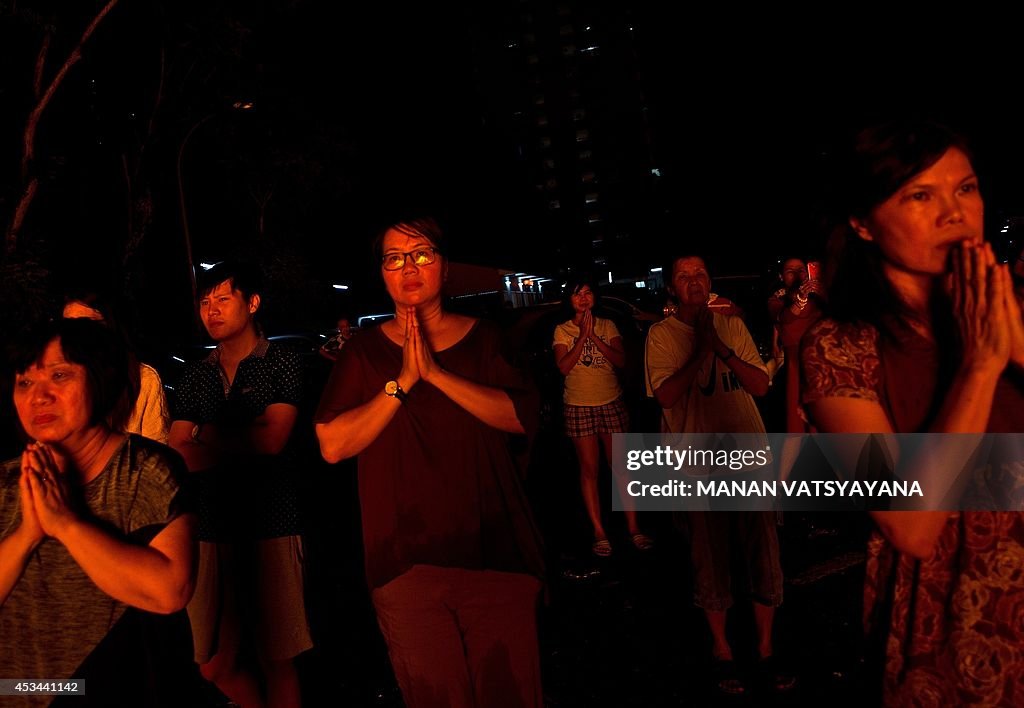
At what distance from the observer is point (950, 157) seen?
163 centimetres

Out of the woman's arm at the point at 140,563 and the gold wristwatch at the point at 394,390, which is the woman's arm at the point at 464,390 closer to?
the gold wristwatch at the point at 394,390

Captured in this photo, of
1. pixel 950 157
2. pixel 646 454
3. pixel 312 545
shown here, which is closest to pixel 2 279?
pixel 312 545

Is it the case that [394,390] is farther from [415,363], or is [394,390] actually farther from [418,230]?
[418,230]

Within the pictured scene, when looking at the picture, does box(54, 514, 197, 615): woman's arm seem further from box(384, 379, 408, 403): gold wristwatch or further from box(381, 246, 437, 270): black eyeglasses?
box(381, 246, 437, 270): black eyeglasses

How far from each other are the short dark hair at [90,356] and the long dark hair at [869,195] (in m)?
2.08

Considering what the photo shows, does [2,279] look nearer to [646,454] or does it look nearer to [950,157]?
[646,454]

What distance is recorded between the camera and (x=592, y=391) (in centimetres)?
645

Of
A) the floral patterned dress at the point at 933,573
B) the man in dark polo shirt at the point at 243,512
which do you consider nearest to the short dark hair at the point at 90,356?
the man in dark polo shirt at the point at 243,512

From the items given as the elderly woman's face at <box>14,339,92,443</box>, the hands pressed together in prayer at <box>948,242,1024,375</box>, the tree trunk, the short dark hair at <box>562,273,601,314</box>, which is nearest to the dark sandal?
the short dark hair at <box>562,273,601,314</box>

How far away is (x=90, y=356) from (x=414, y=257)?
3.61ft

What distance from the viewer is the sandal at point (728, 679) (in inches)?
148

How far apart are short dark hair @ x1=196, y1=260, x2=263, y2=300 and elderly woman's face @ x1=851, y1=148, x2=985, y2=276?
297 cm

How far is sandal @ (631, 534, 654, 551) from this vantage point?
6121 mm

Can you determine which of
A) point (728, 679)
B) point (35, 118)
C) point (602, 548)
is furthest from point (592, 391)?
point (35, 118)
